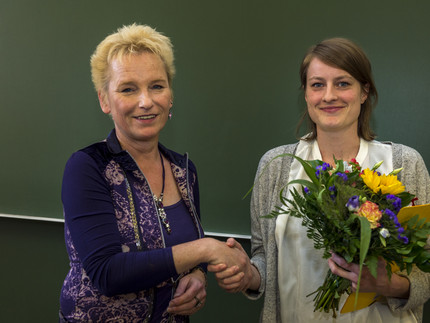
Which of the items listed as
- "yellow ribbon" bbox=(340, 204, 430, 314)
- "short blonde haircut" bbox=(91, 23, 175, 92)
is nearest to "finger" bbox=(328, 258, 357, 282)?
"yellow ribbon" bbox=(340, 204, 430, 314)

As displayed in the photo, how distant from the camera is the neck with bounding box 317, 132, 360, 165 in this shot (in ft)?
6.15

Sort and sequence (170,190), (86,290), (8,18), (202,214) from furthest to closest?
1. (8,18)
2. (202,214)
3. (170,190)
4. (86,290)

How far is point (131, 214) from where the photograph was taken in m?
1.47

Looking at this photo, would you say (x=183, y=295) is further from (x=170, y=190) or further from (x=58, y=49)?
(x=58, y=49)

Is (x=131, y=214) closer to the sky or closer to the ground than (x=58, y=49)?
closer to the ground

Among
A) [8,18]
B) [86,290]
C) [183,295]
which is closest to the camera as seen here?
[86,290]

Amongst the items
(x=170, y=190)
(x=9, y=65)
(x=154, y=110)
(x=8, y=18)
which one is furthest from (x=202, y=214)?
(x=8, y=18)

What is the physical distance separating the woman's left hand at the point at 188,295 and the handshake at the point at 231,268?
9 centimetres

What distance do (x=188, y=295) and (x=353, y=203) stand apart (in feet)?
2.37

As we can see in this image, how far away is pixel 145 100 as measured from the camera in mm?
1567

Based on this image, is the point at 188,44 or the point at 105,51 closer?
the point at 105,51

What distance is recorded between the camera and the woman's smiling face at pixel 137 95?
5.11 ft

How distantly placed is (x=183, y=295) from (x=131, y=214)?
0.38m

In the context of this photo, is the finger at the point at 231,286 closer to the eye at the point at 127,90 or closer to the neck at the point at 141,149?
the neck at the point at 141,149
